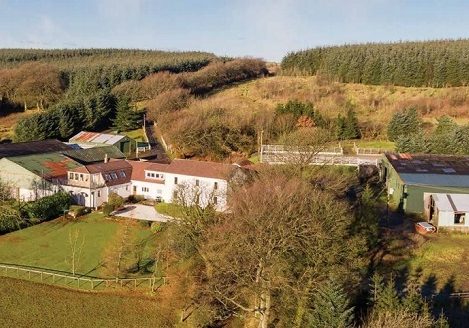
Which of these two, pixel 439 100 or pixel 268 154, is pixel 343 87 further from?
pixel 268 154

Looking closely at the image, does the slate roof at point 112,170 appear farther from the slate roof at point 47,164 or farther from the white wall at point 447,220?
the white wall at point 447,220

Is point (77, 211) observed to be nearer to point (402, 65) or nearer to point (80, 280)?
point (80, 280)

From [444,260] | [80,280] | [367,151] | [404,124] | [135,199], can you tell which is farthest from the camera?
[404,124]

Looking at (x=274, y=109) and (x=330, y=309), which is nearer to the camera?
(x=330, y=309)

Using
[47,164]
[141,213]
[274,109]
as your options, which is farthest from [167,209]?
[274,109]

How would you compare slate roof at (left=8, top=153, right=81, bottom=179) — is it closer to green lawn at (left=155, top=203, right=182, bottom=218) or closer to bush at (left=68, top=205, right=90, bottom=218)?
bush at (left=68, top=205, right=90, bottom=218)

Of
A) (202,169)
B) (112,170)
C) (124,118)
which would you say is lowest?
(112,170)
